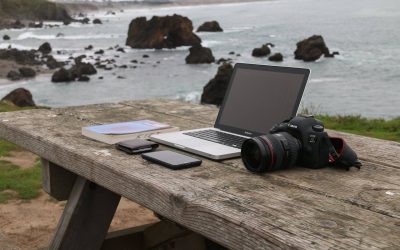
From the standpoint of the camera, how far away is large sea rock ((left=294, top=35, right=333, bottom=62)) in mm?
38219

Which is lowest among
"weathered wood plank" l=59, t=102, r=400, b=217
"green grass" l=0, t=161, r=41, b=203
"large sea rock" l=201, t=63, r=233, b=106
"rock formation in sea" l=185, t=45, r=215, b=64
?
"rock formation in sea" l=185, t=45, r=215, b=64

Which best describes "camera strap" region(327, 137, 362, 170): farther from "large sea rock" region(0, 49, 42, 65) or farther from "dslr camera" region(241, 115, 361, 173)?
"large sea rock" region(0, 49, 42, 65)

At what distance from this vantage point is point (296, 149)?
2.22 metres

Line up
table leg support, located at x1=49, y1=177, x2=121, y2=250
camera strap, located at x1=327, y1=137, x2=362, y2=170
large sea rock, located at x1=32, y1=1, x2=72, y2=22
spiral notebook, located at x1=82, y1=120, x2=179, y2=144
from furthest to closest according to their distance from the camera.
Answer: large sea rock, located at x1=32, y1=1, x2=72, y2=22, table leg support, located at x1=49, y1=177, x2=121, y2=250, spiral notebook, located at x1=82, y1=120, x2=179, y2=144, camera strap, located at x1=327, y1=137, x2=362, y2=170

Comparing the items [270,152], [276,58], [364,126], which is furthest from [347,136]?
[276,58]

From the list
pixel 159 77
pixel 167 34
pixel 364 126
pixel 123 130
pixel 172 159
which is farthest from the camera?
pixel 167 34

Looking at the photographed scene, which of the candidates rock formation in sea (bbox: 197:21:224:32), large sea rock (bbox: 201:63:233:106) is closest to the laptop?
large sea rock (bbox: 201:63:233:106)

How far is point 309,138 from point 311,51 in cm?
3700

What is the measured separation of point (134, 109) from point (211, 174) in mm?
1624

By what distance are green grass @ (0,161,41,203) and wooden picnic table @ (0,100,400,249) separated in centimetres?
234

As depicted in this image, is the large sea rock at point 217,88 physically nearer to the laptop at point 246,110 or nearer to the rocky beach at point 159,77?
the rocky beach at point 159,77

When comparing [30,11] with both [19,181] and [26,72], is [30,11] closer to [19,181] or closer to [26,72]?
[26,72]

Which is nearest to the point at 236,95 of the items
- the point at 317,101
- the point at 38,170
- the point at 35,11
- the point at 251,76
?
the point at 251,76

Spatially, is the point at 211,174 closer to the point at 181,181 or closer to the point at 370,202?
the point at 181,181
